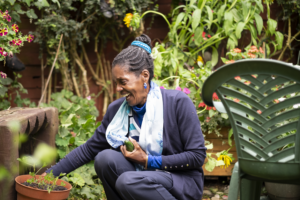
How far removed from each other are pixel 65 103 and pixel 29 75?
2.13 ft

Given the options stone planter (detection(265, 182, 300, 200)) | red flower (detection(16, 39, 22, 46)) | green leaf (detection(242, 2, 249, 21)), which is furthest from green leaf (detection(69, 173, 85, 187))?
green leaf (detection(242, 2, 249, 21))

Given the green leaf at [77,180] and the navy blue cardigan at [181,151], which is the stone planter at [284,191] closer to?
the navy blue cardigan at [181,151]

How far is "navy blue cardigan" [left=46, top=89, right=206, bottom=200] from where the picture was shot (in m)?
1.49

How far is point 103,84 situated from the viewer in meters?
3.23

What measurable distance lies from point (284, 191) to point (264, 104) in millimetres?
1314

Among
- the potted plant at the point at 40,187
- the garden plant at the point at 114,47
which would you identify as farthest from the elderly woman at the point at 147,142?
the garden plant at the point at 114,47

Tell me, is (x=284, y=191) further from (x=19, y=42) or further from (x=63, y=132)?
(x=19, y=42)

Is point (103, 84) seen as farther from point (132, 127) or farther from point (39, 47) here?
point (132, 127)

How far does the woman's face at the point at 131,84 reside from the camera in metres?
1.56

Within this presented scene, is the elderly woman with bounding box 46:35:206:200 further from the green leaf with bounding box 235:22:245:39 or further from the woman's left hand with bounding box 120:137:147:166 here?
the green leaf with bounding box 235:22:245:39

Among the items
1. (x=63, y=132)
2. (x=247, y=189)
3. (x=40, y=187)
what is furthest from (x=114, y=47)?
(x=247, y=189)

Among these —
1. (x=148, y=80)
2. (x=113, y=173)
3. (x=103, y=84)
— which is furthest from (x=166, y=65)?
(x=113, y=173)

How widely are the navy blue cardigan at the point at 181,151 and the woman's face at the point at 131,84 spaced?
0.13m

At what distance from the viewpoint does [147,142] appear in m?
1.56
